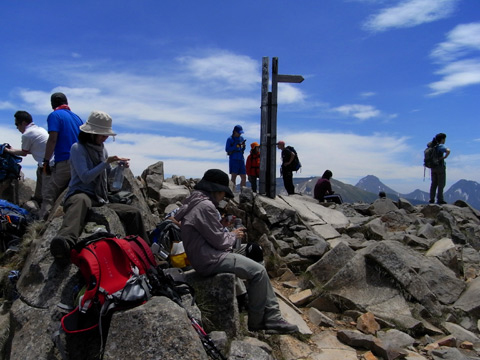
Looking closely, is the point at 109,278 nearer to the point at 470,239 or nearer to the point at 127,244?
the point at 127,244

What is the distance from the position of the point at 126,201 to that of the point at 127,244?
2.68 m

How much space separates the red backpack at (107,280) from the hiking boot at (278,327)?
2.05 meters

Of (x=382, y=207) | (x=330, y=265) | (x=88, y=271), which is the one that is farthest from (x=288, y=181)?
(x=88, y=271)

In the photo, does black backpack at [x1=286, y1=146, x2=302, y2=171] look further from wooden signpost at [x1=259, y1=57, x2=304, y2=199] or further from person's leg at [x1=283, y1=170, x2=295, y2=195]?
wooden signpost at [x1=259, y1=57, x2=304, y2=199]

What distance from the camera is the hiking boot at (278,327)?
618 centimetres

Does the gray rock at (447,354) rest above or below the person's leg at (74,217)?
below

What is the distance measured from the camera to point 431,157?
16781 millimetres

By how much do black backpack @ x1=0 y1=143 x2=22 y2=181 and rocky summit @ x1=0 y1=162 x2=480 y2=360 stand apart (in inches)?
30.2

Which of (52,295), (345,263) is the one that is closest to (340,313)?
(345,263)

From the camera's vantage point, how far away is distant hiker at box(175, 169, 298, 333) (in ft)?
19.6

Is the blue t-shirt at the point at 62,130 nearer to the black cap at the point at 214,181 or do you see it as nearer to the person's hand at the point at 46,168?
the person's hand at the point at 46,168

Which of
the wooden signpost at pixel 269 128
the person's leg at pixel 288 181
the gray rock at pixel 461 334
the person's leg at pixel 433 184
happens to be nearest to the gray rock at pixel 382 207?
the person's leg at pixel 433 184

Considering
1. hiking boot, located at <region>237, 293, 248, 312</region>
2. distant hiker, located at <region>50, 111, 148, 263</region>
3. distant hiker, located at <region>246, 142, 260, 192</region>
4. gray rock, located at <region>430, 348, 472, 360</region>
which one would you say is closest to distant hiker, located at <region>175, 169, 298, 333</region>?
hiking boot, located at <region>237, 293, 248, 312</region>

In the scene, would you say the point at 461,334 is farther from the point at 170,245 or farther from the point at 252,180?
the point at 252,180
